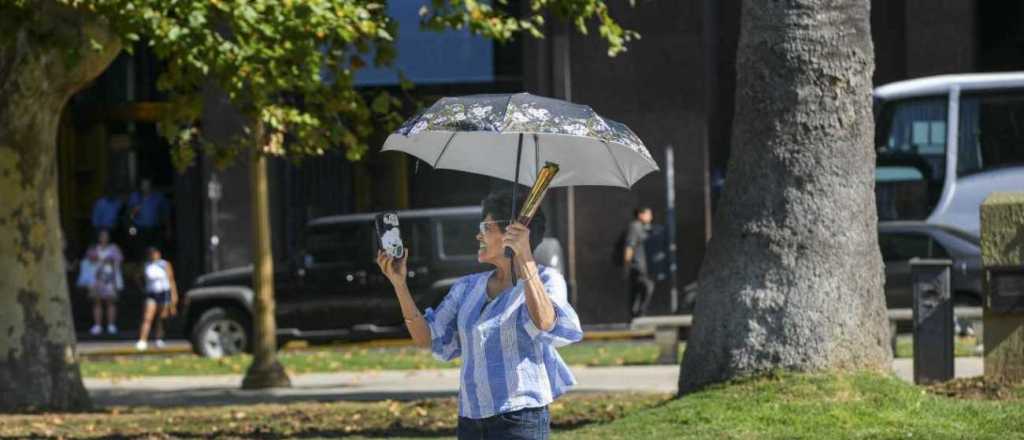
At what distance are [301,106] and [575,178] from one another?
55.3 ft

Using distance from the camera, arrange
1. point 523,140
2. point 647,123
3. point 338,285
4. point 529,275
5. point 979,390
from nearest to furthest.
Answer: point 529,275, point 523,140, point 979,390, point 338,285, point 647,123

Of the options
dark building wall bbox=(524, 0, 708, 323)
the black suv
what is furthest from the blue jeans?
dark building wall bbox=(524, 0, 708, 323)

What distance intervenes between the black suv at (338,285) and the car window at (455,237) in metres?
0.01

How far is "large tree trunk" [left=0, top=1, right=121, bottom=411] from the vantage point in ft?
42.3

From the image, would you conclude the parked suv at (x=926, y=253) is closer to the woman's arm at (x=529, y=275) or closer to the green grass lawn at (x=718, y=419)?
the green grass lawn at (x=718, y=419)

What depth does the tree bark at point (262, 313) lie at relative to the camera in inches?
639

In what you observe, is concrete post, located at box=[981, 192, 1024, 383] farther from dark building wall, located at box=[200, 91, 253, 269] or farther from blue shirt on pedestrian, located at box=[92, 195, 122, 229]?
blue shirt on pedestrian, located at box=[92, 195, 122, 229]

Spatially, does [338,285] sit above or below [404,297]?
below

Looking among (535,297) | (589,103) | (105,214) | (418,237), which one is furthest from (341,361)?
(535,297)

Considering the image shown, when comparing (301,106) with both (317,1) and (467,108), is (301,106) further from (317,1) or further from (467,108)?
(467,108)

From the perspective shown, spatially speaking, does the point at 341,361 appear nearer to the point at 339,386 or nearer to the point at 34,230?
the point at 339,386

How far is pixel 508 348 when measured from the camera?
5.59 meters

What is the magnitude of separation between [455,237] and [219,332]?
3.27 meters

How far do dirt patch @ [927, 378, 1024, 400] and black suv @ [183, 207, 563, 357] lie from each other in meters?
10.4
